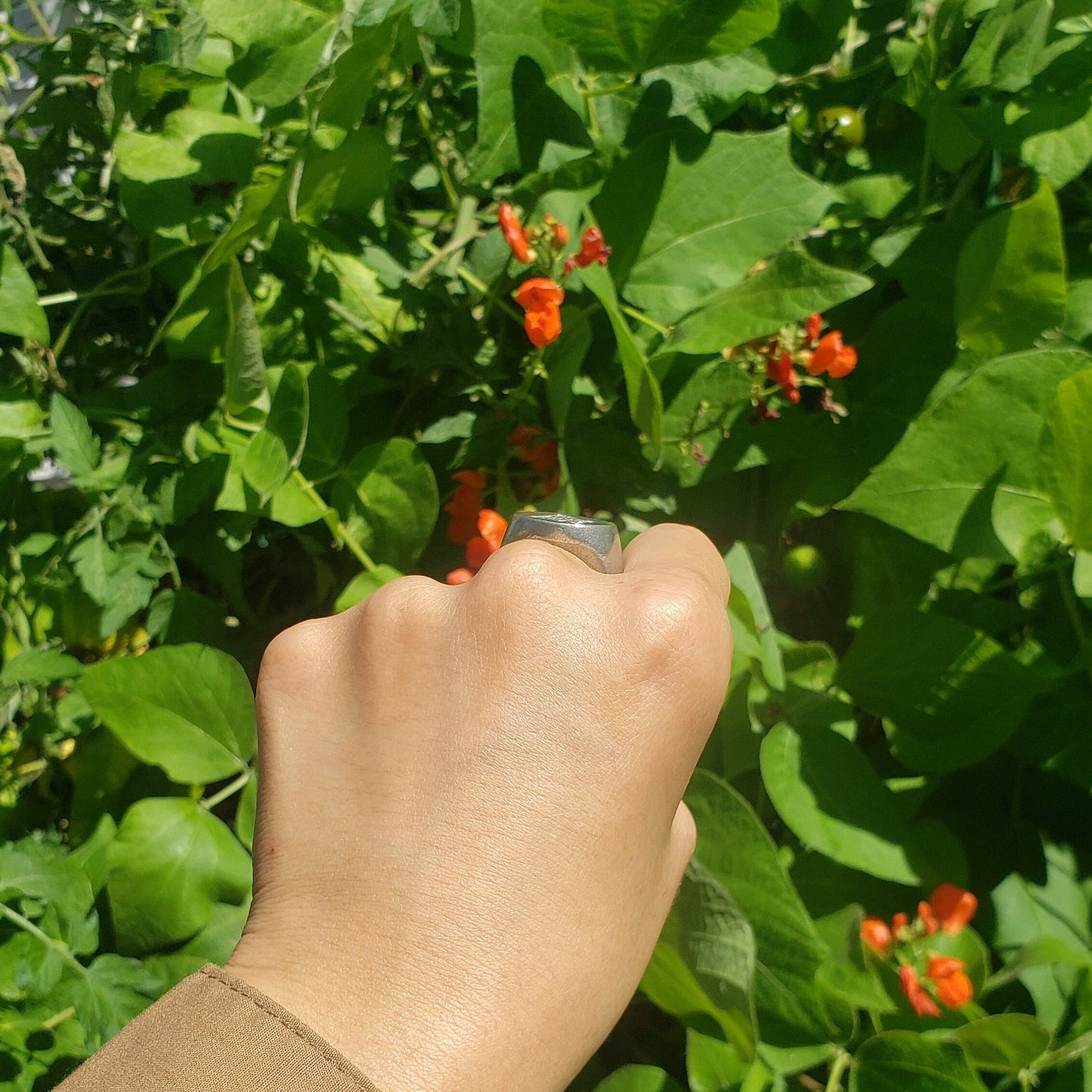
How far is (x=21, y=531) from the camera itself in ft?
3.31

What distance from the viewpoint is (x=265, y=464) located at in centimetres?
79

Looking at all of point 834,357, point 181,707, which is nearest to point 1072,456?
point 834,357

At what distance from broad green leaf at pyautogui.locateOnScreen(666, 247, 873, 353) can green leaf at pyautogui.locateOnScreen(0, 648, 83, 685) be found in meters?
0.65

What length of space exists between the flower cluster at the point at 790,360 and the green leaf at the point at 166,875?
2.12 ft

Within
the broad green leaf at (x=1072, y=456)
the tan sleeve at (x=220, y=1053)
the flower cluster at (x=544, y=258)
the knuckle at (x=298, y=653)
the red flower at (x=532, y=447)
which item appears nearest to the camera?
the tan sleeve at (x=220, y=1053)

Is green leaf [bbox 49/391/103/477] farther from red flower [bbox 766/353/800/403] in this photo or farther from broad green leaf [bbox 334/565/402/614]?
red flower [bbox 766/353/800/403]

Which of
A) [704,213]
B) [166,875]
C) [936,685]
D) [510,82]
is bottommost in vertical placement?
[166,875]

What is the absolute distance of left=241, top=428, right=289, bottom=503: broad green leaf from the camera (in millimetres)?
782

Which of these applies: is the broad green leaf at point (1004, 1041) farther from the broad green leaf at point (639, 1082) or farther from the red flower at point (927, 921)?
the broad green leaf at point (639, 1082)

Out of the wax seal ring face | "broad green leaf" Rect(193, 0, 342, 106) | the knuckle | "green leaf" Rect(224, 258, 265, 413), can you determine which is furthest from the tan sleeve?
"broad green leaf" Rect(193, 0, 342, 106)

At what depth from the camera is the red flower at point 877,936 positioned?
839 mm

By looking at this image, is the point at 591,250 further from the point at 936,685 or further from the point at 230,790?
the point at 230,790

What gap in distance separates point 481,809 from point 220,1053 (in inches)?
6.3

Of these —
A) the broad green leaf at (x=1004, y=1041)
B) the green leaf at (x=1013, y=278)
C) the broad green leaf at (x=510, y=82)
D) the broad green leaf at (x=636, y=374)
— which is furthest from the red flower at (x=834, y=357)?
the broad green leaf at (x=1004, y=1041)
